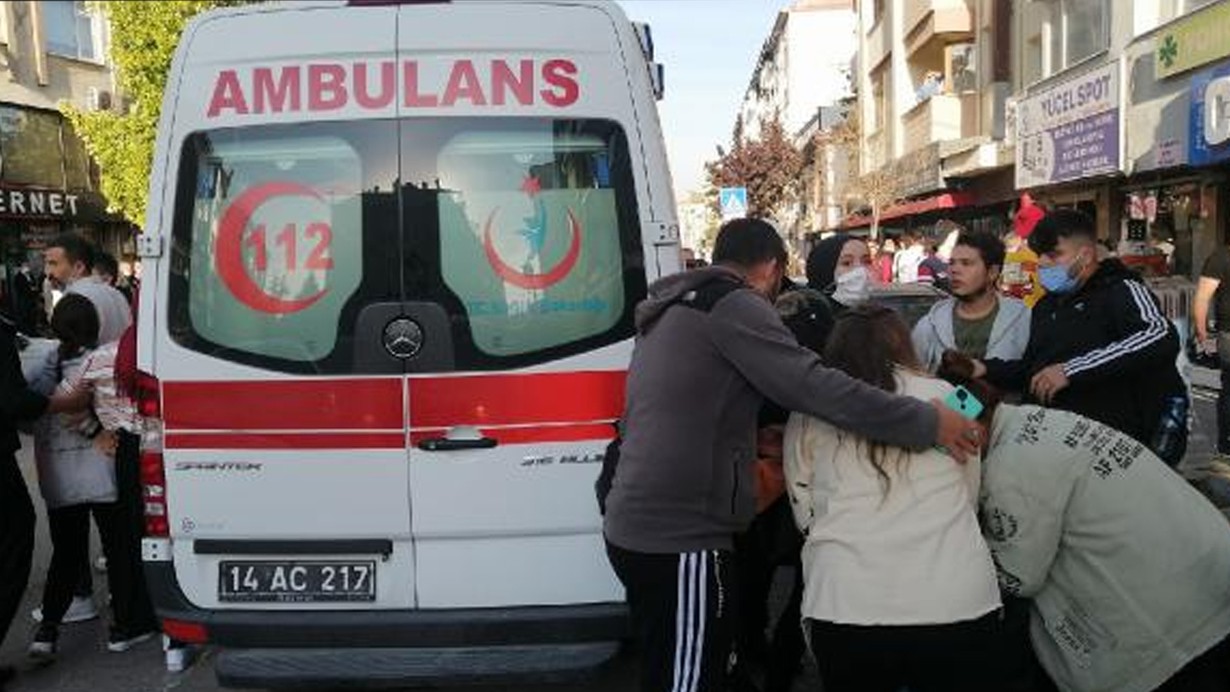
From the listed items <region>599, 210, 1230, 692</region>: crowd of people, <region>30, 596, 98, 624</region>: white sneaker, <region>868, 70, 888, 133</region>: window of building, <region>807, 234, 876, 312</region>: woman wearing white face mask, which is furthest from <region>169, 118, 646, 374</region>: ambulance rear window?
<region>868, 70, 888, 133</region>: window of building

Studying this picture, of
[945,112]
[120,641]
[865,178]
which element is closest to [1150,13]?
[945,112]

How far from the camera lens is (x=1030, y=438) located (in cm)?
264

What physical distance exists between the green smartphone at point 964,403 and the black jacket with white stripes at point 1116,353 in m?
1.34

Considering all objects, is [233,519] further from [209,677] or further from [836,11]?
[836,11]

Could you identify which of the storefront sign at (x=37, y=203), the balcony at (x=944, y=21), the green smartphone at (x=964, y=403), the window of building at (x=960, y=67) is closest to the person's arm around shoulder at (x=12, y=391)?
the green smartphone at (x=964, y=403)

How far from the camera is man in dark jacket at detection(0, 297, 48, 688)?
4.43 meters

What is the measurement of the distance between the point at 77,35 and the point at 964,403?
24734 mm

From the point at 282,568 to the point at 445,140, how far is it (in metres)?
1.46

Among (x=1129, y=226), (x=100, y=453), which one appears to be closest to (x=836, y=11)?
(x=1129, y=226)

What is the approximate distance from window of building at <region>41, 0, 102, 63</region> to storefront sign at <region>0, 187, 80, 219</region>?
9.41 feet

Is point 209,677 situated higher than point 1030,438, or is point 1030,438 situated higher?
point 1030,438

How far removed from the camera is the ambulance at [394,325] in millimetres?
3514

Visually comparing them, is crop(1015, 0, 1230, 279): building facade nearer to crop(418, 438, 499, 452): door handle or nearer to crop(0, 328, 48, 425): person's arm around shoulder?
crop(418, 438, 499, 452): door handle

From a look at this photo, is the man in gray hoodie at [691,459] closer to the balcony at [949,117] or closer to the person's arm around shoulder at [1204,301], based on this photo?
the person's arm around shoulder at [1204,301]
